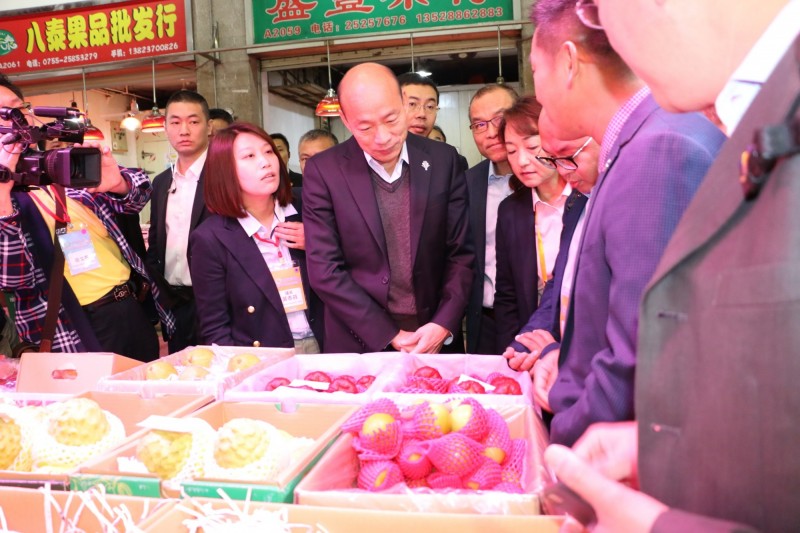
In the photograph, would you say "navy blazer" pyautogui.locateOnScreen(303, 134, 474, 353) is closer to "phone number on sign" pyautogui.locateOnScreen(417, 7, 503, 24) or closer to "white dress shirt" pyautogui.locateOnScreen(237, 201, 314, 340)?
"white dress shirt" pyautogui.locateOnScreen(237, 201, 314, 340)

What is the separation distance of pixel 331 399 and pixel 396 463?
0.30m

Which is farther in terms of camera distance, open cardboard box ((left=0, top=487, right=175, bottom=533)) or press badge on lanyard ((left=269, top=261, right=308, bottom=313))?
press badge on lanyard ((left=269, top=261, right=308, bottom=313))

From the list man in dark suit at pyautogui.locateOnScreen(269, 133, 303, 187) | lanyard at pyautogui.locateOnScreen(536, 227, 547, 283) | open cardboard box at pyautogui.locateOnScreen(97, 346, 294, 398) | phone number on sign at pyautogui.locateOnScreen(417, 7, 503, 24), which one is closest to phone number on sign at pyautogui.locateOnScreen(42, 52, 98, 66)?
man in dark suit at pyautogui.locateOnScreen(269, 133, 303, 187)

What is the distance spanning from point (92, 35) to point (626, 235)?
7.18 meters

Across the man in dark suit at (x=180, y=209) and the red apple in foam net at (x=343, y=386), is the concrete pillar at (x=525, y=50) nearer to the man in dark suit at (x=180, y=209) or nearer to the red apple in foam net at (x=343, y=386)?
the man in dark suit at (x=180, y=209)

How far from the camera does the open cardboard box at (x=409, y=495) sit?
1002 millimetres

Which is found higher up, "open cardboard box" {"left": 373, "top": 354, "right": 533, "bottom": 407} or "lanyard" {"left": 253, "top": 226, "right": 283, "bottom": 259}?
"lanyard" {"left": 253, "top": 226, "right": 283, "bottom": 259}

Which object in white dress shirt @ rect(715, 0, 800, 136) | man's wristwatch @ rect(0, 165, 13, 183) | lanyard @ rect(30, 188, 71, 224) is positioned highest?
white dress shirt @ rect(715, 0, 800, 136)

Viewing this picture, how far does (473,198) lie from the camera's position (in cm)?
283

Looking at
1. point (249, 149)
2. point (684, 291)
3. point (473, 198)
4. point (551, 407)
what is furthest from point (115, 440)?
point (473, 198)

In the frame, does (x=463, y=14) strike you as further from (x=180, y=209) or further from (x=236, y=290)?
(x=236, y=290)

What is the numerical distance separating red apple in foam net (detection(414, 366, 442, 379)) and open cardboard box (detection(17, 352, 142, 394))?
788mm

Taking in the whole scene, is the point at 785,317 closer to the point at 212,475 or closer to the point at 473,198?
the point at 212,475

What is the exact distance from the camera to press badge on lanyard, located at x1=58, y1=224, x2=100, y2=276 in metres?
2.35
